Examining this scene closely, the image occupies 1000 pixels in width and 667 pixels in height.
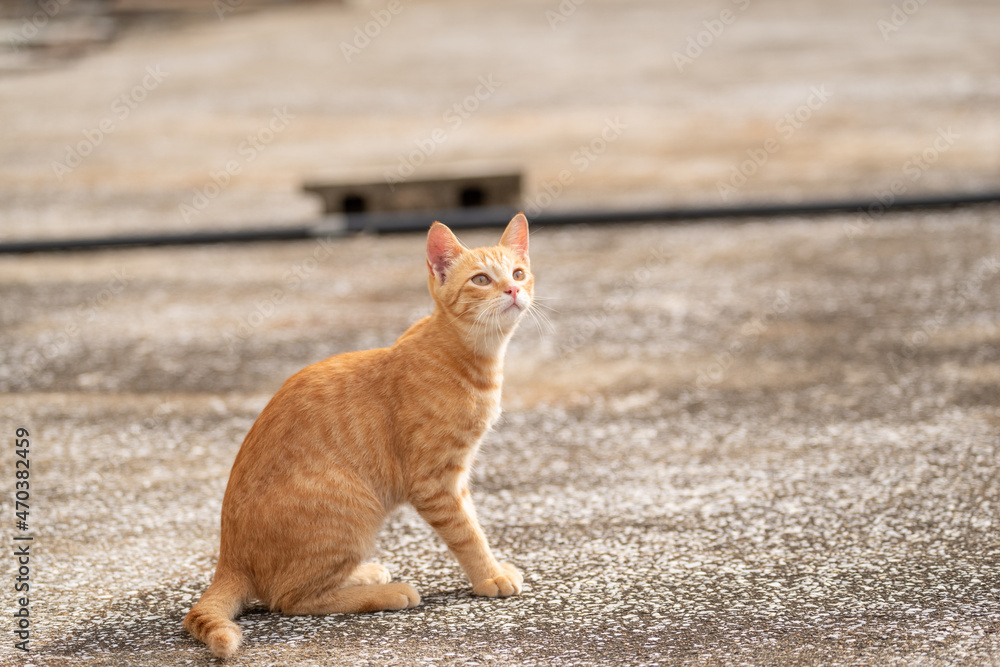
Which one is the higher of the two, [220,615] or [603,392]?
[220,615]

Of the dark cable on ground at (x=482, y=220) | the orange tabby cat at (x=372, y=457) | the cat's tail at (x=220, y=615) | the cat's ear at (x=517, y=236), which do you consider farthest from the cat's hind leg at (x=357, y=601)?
the dark cable on ground at (x=482, y=220)

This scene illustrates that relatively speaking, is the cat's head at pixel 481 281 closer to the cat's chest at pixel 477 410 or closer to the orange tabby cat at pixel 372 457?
the orange tabby cat at pixel 372 457

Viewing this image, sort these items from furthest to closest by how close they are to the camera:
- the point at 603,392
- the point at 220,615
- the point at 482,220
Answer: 1. the point at 482,220
2. the point at 603,392
3. the point at 220,615

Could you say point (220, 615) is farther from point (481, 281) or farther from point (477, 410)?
point (481, 281)

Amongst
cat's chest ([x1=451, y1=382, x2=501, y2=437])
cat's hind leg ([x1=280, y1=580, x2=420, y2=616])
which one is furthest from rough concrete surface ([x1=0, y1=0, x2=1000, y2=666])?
cat's chest ([x1=451, y1=382, x2=501, y2=437])

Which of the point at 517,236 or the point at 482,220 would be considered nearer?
the point at 517,236

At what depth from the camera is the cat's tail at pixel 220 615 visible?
9.95ft

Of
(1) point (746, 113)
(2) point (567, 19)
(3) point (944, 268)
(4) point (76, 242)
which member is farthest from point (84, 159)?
(2) point (567, 19)

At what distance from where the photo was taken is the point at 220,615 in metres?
3.15

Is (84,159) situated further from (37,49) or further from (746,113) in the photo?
(37,49)

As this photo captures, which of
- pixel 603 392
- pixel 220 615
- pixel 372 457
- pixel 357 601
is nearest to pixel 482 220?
pixel 603 392

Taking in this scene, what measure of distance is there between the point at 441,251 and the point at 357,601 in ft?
3.57

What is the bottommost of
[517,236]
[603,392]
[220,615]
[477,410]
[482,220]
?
[603,392]

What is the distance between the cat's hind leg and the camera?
10.9 ft
